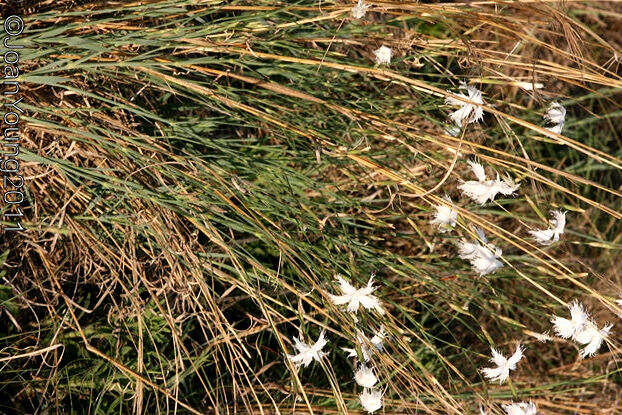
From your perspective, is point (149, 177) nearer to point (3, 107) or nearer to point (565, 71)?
point (3, 107)

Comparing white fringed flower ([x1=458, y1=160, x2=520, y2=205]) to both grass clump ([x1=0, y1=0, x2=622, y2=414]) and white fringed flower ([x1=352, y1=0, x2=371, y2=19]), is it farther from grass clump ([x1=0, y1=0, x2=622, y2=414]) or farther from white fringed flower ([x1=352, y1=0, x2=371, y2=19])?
white fringed flower ([x1=352, y1=0, x2=371, y2=19])

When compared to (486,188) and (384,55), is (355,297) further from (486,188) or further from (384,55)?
(384,55)

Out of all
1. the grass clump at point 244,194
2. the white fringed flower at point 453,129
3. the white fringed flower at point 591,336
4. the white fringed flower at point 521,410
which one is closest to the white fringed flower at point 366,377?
the grass clump at point 244,194

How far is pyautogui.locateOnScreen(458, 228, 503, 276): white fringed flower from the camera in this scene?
1046 mm

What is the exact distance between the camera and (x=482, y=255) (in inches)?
41.7

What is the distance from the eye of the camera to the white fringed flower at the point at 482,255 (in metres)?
1.05

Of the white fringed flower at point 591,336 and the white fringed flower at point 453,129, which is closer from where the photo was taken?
the white fringed flower at point 591,336

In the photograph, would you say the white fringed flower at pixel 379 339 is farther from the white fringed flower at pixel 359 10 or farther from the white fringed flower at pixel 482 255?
the white fringed flower at pixel 359 10

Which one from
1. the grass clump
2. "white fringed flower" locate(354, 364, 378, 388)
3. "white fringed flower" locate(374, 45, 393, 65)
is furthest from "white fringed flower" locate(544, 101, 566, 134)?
"white fringed flower" locate(354, 364, 378, 388)

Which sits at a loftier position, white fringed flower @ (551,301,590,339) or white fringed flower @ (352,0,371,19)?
white fringed flower @ (352,0,371,19)

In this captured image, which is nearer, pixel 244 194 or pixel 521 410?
pixel 521 410

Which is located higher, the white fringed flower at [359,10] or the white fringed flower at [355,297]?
the white fringed flower at [359,10]

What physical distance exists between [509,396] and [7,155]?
1.27 m

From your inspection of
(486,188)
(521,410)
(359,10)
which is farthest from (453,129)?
(521,410)
